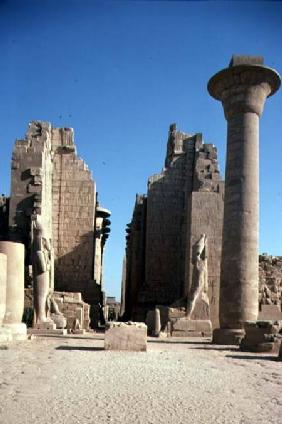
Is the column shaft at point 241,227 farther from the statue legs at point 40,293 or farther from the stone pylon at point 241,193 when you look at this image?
the statue legs at point 40,293

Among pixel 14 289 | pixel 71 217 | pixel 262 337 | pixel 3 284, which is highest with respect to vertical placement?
pixel 71 217

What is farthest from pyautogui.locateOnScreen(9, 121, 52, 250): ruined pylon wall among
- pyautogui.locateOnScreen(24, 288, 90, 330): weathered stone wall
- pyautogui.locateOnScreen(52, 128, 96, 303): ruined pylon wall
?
pyautogui.locateOnScreen(24, 288, 90, 330): weathered stone wall

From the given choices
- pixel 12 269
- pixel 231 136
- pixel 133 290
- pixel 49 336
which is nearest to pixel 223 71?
pixel 231 136

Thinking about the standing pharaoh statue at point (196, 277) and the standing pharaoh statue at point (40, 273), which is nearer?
the standing pharaoh statue at point (40, 273)

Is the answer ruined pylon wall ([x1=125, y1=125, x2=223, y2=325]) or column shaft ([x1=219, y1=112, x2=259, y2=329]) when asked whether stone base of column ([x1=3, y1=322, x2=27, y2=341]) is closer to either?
column shaft ([x1=219, y1=112, x2=259, y2=329])

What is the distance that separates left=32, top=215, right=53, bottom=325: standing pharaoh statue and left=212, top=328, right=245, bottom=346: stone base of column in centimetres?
495

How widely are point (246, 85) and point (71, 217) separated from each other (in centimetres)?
1183

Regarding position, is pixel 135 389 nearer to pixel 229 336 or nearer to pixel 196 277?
pixel 229 336

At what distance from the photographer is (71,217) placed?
77.8ft

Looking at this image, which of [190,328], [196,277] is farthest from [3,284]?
[196,277]

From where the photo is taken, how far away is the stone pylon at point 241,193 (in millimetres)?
13633

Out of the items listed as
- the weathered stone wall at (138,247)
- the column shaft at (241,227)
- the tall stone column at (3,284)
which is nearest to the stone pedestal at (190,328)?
the column shaft at (241,227)

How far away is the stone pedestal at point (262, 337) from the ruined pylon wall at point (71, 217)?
39.2ft

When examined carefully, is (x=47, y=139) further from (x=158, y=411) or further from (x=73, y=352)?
(x=158, y=411)
